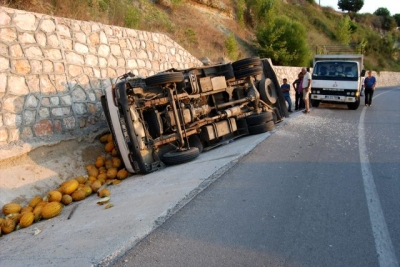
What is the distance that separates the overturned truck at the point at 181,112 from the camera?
612cm

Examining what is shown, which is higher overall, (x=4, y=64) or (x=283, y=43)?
(x=283, y=43)

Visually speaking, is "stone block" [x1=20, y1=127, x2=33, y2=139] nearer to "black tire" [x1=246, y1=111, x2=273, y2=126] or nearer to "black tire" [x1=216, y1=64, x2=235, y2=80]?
"black tire" [x1=216, y1=64, x2=235, y2=80]

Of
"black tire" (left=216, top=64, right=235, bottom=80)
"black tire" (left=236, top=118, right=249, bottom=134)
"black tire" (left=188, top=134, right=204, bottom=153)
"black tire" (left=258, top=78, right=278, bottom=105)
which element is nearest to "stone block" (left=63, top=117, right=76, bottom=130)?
"black tire" (left=188, top=134, right=204, bottom=153)

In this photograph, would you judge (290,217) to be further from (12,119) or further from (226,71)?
(12,119)

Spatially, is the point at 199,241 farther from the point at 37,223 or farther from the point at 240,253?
the point at 37,223

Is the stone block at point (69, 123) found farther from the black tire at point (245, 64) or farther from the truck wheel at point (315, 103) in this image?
the truck wheel at point (315, 103)

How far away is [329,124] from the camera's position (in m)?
9.97

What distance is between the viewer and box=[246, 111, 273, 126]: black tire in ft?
26.8

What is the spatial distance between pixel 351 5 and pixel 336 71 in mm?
63717

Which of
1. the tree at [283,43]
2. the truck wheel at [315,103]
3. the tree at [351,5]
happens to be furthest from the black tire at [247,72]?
the tree at [351,5]

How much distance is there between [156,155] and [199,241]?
325 centimetres

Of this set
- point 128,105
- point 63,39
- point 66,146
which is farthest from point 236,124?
point 63,39

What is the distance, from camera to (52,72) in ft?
23.8

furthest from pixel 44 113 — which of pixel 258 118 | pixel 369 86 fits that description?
pixel 369 86
